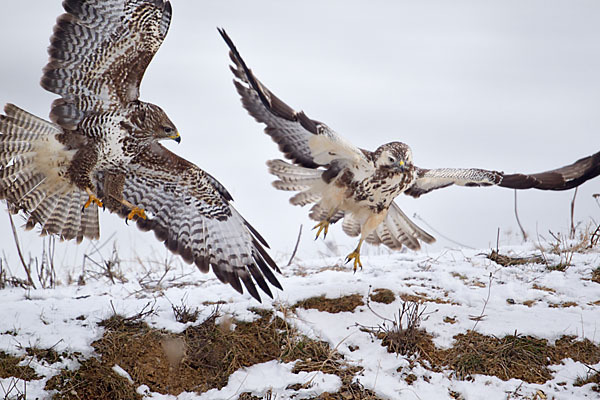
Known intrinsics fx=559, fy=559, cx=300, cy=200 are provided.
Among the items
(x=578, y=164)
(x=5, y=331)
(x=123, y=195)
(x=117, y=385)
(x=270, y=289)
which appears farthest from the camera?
(x=578, y=164)

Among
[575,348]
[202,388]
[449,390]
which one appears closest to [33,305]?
[202,388]

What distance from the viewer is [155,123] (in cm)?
538

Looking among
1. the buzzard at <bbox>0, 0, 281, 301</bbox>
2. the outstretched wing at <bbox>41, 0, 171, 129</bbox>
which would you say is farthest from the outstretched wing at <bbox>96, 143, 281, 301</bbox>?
the outstretched wing at <bbox>41, 0, 171, 129</bbox>

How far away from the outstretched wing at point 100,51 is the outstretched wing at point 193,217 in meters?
0.71

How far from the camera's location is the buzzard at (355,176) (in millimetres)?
5863

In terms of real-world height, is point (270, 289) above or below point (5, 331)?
above

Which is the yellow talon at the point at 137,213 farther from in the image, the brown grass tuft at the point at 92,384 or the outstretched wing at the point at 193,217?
the brown grass tuft at the point at 92,384

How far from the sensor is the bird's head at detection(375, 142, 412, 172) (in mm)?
5832

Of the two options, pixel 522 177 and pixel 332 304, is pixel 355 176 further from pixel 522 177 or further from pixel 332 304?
pixel 522 177

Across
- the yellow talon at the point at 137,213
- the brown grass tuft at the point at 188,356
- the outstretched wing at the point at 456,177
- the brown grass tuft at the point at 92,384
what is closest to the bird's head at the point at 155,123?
the yellow talon at the point at 137,213

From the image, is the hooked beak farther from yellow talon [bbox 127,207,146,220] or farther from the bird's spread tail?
the bird's spread tail

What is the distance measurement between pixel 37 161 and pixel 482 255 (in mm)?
4919

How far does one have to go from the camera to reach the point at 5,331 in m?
4.35

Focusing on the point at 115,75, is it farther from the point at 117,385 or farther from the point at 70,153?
the point at 117,385
